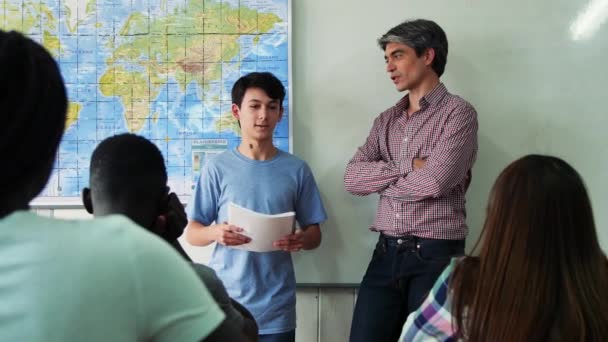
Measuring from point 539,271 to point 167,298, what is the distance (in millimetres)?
771

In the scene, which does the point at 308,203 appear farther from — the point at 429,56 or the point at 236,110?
the point at 429,56

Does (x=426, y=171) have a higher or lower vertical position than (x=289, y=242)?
higher

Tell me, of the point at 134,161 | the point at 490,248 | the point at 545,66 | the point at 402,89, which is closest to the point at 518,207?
the point at 490,248

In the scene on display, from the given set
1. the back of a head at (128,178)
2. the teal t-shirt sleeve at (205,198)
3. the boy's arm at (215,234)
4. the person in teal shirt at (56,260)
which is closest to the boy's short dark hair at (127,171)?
the back of a head at (128,178)

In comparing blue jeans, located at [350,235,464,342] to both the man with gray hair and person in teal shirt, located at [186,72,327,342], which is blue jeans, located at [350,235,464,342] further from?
person in teal shirt, located at [186,72,327,342]

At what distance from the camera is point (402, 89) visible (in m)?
2.25

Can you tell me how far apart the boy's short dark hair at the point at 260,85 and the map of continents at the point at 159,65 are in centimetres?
21

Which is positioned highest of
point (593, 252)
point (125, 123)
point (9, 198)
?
point (125, 123)

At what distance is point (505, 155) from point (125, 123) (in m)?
1.79

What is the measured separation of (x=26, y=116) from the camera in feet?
1.99

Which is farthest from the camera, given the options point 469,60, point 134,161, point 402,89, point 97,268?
point 469,60

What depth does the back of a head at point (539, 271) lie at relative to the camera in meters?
1.05

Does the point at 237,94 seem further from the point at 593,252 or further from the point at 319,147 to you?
the point at 593,252

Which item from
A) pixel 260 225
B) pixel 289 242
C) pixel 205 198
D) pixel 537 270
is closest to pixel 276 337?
pixel 289 242
